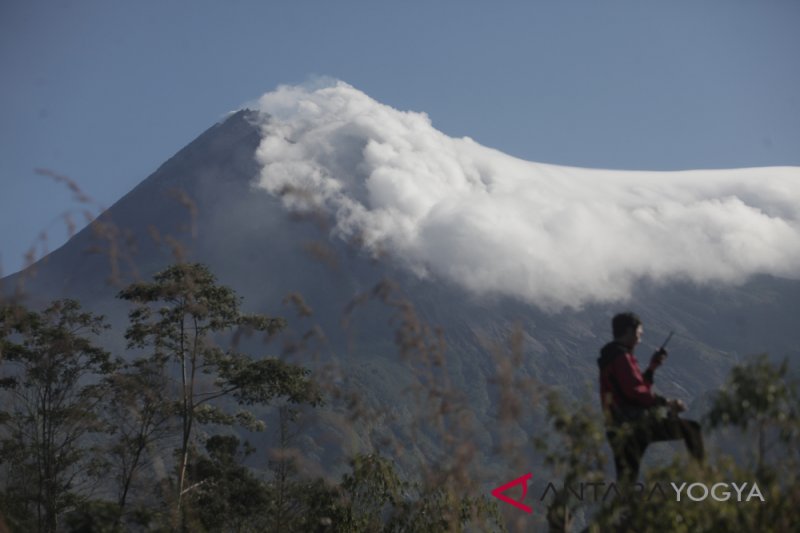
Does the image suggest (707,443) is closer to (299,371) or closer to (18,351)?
(299,371)

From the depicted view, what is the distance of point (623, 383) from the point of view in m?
5.41

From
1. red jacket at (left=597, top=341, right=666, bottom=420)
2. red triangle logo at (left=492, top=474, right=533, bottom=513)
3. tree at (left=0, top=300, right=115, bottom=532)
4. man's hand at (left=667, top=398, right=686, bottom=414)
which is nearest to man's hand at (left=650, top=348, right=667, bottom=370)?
red jacket at (left=597, top=341, right=666, bottom=420)

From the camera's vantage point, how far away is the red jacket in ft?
A: 17.5

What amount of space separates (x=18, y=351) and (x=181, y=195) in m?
20.7

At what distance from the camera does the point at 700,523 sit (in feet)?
14.4

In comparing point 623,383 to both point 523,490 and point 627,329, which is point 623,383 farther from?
point 523,490

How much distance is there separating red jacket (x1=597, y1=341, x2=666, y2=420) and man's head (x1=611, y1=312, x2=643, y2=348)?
0.17 meters

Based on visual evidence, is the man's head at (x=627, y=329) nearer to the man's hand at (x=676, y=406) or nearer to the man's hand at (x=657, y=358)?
the man's hand at (x=657, y=358)

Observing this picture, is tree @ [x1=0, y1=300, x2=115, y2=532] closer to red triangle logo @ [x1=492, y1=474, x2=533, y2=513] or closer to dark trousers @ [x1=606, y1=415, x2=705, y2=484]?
red triangle logo @ [x1=492, y1=474, x2=533, y2=513]

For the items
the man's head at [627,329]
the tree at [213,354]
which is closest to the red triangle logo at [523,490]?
the man's head at [627,329]

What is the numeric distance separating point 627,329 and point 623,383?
1.90ft

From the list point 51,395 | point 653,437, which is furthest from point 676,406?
point 51,395

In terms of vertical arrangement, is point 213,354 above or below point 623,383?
above

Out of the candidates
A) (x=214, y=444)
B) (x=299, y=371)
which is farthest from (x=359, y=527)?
(x=214, y=444)
